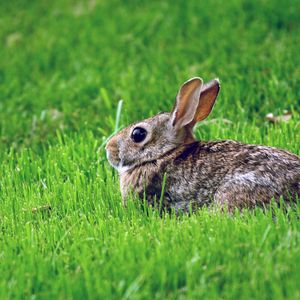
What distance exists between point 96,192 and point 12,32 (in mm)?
6580

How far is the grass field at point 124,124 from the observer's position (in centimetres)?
418

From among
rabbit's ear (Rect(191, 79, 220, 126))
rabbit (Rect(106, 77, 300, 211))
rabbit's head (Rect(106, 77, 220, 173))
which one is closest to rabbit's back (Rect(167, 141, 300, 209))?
rabbit (Rect(106, 77, 300, 211))

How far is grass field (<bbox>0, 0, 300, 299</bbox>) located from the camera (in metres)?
4.18

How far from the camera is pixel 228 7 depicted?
10516 millimetres

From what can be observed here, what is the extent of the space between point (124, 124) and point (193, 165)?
2.07 metres

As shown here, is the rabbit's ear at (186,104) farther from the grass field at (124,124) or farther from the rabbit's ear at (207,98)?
the grass field at (124,124)

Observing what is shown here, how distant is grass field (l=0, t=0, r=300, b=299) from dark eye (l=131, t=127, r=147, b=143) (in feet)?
1.38

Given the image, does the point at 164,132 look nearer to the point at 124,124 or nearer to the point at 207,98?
the point at 207,98

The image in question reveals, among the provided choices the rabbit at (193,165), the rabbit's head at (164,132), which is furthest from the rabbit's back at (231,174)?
the rabbit's head at (164,132)

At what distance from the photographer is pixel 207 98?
5949 mm

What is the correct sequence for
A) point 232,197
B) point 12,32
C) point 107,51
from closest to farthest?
1. point 232,197
2. point 107,51
3. point 12,32

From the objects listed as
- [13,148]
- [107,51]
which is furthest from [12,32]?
[13,148]

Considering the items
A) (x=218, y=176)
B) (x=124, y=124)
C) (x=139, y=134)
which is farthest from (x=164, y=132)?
(x=124, y=124)

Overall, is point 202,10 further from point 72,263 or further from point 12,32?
point 72,263
